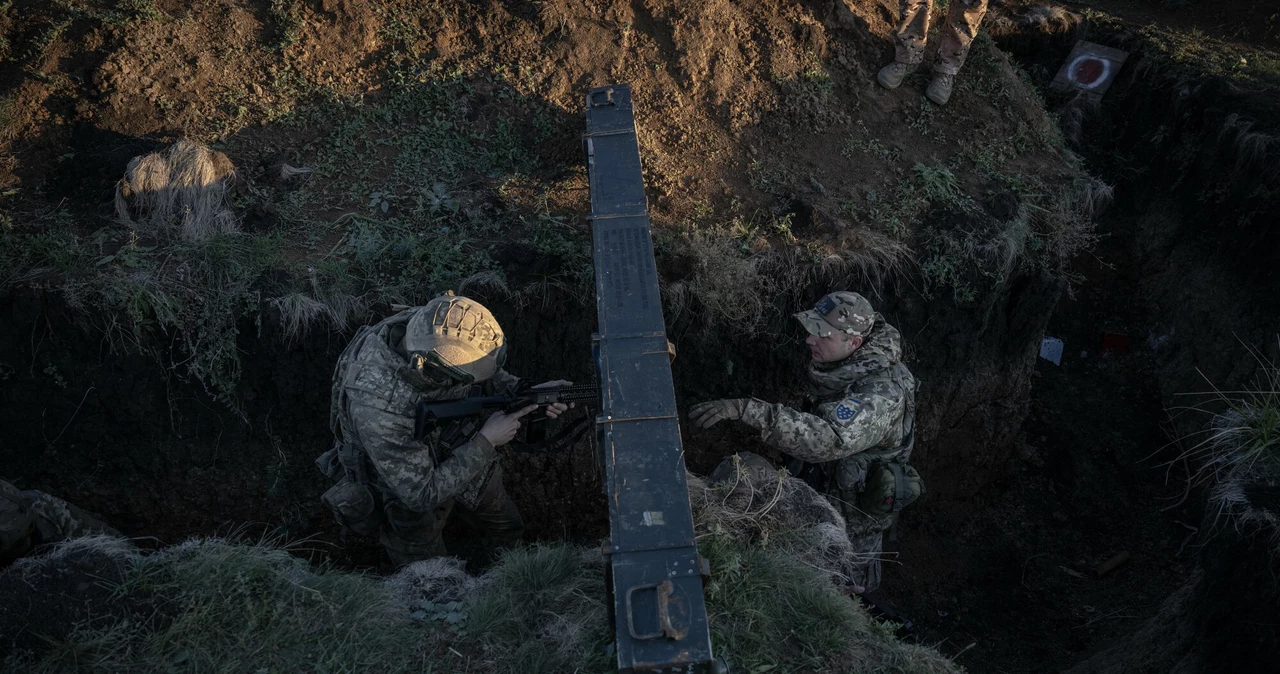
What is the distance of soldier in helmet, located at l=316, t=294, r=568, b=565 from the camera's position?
13.3 ft

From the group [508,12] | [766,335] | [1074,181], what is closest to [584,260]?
[766,335]

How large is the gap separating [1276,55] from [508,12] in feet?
22.1

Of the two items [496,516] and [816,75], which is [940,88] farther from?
[496,516]

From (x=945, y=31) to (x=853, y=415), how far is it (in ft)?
12.4

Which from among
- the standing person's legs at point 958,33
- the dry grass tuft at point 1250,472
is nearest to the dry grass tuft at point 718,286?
the standing person's legs at point 958,33

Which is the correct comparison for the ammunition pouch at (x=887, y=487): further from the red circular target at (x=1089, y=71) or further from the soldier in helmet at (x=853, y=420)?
the red circular target at (x=1089, y=71)

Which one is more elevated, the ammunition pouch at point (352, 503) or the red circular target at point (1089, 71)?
the red circular target at point (1089, 71)

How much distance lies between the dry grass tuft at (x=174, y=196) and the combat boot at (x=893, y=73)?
15.7ft

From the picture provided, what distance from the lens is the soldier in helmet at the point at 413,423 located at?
4.06 m

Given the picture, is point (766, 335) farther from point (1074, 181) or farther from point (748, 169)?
point (1074, 181)

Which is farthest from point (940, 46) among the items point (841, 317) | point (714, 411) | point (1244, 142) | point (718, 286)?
point (714, 411)

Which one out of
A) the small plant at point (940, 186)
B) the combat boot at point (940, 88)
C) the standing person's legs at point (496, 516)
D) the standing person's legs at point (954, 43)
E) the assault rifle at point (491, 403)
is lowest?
the standing person's legs at point (496, 516)

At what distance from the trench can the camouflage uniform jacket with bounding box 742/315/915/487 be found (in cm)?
117

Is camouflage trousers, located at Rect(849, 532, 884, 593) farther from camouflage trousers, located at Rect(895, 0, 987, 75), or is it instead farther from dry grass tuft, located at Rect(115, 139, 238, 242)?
dry grass tuft, located at Rect(115, 139, 238, 242)
